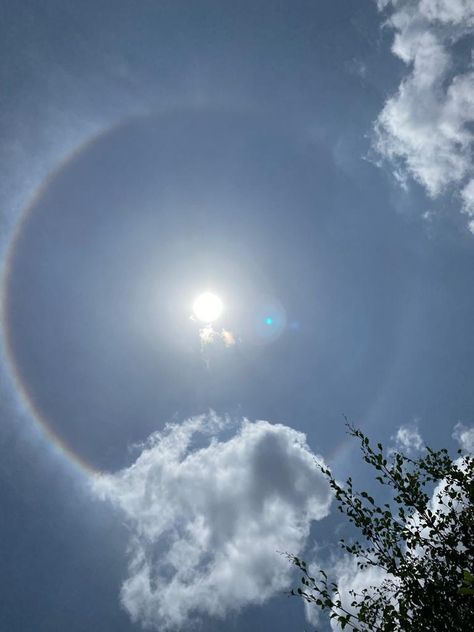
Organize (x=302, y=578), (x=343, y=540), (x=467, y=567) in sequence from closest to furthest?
(x=467, y=567) < (x=302, y=578) < (x=343, y=540)

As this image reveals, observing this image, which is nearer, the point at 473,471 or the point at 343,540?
the point at 473,471

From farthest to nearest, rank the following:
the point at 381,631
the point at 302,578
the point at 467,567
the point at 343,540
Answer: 1. the point at 343,540
2. the point at 302,578
3. the point at 467,567
4. the point at 381,631

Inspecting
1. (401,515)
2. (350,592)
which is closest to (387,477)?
(401,515)

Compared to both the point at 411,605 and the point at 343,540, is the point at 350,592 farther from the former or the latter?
the point at 411,605

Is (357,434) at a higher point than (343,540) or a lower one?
higher

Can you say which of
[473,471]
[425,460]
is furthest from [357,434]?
[473,471]

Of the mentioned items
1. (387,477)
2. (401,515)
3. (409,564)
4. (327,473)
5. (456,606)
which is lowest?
(456,606)

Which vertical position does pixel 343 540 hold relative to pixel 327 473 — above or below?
below

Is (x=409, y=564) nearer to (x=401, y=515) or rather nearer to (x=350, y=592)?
(x=401, y=515)

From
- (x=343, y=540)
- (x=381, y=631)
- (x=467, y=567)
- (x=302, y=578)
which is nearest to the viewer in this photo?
(x=381, y=631)
